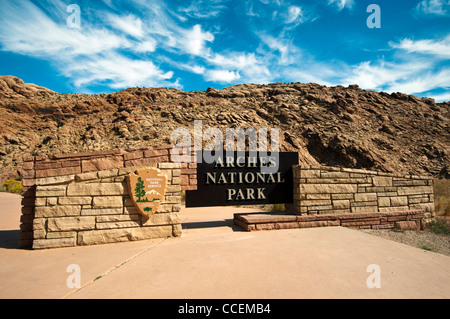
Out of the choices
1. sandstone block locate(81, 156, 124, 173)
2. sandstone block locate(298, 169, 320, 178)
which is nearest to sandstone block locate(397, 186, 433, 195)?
sandstone block locate(298, 169, 320, 178)

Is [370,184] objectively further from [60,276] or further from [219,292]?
[60,276]

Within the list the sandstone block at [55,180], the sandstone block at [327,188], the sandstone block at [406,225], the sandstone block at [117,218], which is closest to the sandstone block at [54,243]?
the sandstone block at [117,218]

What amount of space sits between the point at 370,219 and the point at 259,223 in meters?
3.36

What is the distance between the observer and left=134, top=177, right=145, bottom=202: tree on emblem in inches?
223

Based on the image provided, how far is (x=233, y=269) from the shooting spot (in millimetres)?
3814

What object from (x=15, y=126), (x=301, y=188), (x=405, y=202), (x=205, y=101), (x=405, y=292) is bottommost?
(x=405, y=292)

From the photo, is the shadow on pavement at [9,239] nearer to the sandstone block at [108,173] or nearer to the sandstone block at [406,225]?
the sandstone block at [108,173]

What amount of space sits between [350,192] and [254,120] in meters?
26.9

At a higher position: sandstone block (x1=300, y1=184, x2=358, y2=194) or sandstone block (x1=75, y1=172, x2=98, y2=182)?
sandstone block (x1=75, y1=172, x2=98, y2=182)

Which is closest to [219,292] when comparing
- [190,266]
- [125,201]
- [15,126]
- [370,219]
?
[190,266]

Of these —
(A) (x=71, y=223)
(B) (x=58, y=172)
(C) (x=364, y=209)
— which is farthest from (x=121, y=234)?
(C) (x=364, y=209)

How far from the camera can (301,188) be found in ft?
23.2

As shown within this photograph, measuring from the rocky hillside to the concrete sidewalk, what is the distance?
22.8 m

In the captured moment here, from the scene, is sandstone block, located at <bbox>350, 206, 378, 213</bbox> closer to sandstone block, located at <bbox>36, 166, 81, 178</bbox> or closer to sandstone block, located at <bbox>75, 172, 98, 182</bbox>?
sandstone block, located at <bbox>75, 172, 98, 182</bbox>
